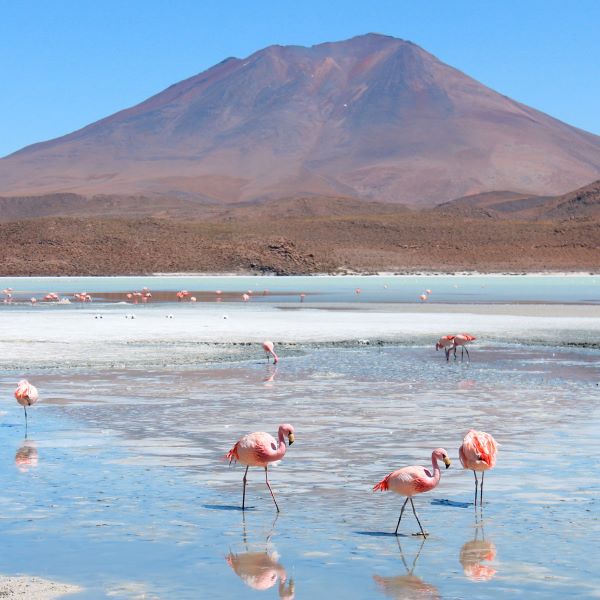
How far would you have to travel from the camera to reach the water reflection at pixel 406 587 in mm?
7402

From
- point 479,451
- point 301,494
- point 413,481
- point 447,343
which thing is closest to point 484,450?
point 479,451

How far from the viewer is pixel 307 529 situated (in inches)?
355

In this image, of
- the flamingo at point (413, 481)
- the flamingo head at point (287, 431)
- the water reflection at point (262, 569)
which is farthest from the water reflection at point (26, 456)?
the flamingo at point (413, 481)

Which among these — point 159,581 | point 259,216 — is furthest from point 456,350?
point 259,216

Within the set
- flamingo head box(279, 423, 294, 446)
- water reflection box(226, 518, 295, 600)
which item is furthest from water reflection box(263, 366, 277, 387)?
water reflection box(226, 518, 295, 600)

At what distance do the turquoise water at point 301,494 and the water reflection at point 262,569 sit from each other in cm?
2

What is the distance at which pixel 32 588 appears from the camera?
743 centimetres

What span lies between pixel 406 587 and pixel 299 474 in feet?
11.9

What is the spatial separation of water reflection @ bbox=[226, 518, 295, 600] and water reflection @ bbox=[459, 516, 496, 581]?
1.16 metres

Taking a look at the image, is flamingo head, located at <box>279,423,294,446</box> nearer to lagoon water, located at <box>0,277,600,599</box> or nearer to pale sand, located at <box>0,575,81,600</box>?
lagoon water, located at <box>0,277,600,599</box>

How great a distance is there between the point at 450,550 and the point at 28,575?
9.18ft

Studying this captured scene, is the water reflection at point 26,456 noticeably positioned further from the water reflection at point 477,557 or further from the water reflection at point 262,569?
the water reflection at point 477,557

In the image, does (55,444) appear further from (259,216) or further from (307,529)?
(259,216)

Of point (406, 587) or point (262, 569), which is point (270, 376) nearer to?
point (262, 569)
